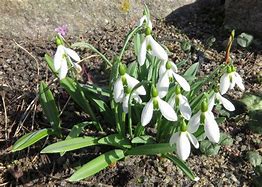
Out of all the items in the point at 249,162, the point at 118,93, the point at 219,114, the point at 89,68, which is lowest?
the point at 249,162

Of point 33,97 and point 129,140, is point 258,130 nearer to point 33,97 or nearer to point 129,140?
point 129,140

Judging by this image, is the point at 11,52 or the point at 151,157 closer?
the point at 151,157

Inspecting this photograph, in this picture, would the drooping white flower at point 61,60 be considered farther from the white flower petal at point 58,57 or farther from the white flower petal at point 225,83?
the white flower petal at point 225,83

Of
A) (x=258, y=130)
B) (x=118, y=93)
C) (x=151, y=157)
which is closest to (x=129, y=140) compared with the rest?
(x=151, y=157)

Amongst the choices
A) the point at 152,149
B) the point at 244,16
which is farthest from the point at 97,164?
the point at 244,16

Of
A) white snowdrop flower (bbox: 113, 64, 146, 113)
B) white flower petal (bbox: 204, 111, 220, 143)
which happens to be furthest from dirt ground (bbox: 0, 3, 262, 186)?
white flower petal (bbox: 204, 111, 220, 143)

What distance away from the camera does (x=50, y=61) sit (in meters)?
2.33

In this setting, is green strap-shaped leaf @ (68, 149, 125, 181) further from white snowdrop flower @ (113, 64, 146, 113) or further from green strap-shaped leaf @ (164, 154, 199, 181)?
white snowdrop flower @ (113, 64, 146, 113)

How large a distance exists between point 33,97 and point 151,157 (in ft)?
2.42

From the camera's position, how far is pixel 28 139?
7.34 ft

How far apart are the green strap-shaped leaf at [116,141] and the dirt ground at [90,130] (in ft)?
0.46

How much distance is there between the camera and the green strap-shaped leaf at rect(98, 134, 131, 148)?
2.21 m

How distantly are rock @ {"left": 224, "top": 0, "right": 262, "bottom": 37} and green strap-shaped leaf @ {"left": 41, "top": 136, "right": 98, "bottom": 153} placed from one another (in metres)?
1.47

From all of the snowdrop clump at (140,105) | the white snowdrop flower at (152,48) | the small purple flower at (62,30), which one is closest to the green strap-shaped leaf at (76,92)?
the snowdrop clump at (140,105)
